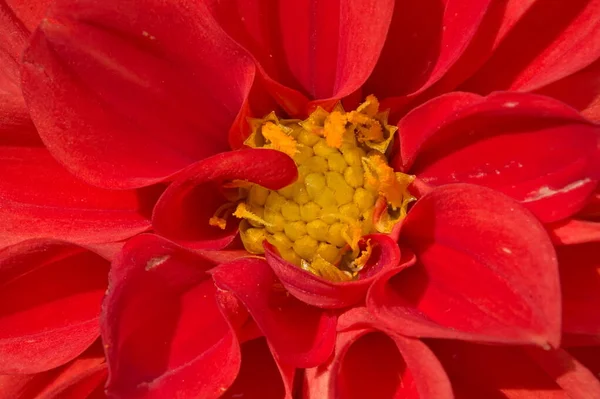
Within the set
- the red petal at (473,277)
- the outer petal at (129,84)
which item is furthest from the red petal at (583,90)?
the outer petal at (129,84)

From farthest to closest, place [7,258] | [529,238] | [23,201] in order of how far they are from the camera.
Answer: [23,201]
[7,258]
[529,238]

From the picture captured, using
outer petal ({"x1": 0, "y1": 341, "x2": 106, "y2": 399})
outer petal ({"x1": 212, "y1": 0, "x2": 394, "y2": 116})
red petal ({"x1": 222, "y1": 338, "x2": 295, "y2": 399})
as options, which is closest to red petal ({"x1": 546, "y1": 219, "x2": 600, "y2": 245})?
outer petal ({"x1": 212, "y1": 0, "x2": 394, "y2": 116})

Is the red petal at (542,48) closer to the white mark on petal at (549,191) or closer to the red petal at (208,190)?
the white mark on petal at (549,191)

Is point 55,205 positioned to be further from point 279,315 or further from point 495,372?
point 495,372

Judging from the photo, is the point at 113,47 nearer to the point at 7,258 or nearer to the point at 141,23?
the point at 141,23

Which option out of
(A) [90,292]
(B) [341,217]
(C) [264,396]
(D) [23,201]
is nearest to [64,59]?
(D) [23,201]

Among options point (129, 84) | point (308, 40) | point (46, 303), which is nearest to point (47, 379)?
point (46, 303)
